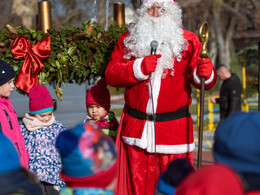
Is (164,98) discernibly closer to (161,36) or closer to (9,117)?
(161,36)

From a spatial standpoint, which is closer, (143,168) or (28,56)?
(143,168)

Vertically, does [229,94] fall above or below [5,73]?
below

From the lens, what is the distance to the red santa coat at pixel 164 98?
342 cm

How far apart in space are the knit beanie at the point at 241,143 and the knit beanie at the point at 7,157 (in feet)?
2.94

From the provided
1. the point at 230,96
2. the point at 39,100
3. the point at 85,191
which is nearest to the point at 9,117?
the point at 39,100

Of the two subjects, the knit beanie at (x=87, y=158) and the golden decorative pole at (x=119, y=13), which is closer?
the knit beanie at (x=87, y=158)

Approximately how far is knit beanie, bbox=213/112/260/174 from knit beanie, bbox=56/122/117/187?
507 millimetres

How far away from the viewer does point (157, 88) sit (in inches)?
136

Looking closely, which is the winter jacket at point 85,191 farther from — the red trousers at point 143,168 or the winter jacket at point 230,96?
the winter jacket at point 230,96

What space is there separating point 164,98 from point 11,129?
1.33m

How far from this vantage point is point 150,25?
3.57 meters

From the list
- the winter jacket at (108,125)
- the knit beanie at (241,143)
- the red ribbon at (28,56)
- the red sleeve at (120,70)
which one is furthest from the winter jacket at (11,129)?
the knit beanie at (241,143)

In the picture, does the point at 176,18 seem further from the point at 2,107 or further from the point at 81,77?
the point at 2,107

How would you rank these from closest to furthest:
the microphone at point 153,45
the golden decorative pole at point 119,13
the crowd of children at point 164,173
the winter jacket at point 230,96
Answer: the crowd of children at point 164,173
the microphone at point 153,45
the golden decorative pole at point 119,13
the winter jacket at point 230,96
